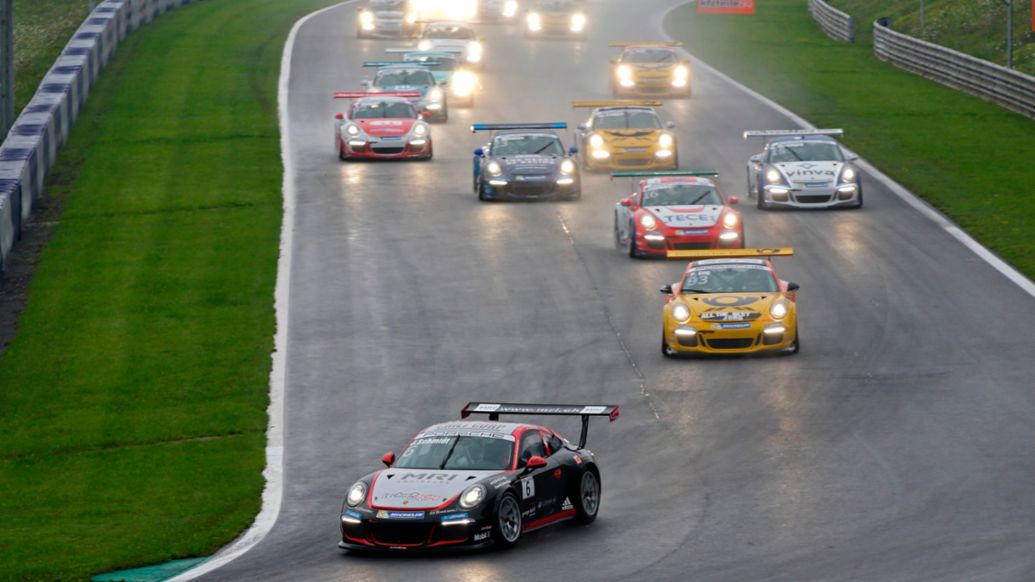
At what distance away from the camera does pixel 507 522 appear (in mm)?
17047

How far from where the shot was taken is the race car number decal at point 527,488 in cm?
1734

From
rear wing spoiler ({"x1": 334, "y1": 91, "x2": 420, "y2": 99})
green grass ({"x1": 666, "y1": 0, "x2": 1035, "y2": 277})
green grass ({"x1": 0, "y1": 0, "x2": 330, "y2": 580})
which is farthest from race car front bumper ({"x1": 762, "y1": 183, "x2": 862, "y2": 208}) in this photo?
rear wing spoiler ({"x1": 334, "y1": 91, "x2": 420, "y2": 99})

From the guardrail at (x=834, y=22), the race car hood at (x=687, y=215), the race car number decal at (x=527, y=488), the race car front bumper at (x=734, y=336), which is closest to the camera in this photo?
the race car number decal at (x=527, y=488)

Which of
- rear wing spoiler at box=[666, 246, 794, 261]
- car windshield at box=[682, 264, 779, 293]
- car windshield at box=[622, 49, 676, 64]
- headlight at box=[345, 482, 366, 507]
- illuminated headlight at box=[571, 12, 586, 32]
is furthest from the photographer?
illuminated headlight at box=[571, 12, 586, 32]

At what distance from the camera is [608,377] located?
80.8 feet

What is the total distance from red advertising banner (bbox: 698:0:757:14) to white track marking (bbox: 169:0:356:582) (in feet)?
109

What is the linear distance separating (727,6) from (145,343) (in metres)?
51.6

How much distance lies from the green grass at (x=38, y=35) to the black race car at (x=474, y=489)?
37.1 meters

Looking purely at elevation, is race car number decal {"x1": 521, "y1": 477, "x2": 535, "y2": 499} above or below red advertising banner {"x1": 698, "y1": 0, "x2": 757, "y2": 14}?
above

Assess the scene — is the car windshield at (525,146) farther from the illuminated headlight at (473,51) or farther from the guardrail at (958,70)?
the illuminated headlight at (473,51)

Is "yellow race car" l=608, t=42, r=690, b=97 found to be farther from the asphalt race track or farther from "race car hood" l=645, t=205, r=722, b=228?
"race car hood" l=645, t=205, r=722, b=228

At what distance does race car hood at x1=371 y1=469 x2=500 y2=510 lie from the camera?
16781 millimetres

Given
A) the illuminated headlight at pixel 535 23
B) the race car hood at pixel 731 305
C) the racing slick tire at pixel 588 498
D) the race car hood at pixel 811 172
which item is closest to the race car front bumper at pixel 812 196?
the race car hood at pixel 811 172

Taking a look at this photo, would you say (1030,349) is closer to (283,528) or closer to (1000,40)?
(283,528)
